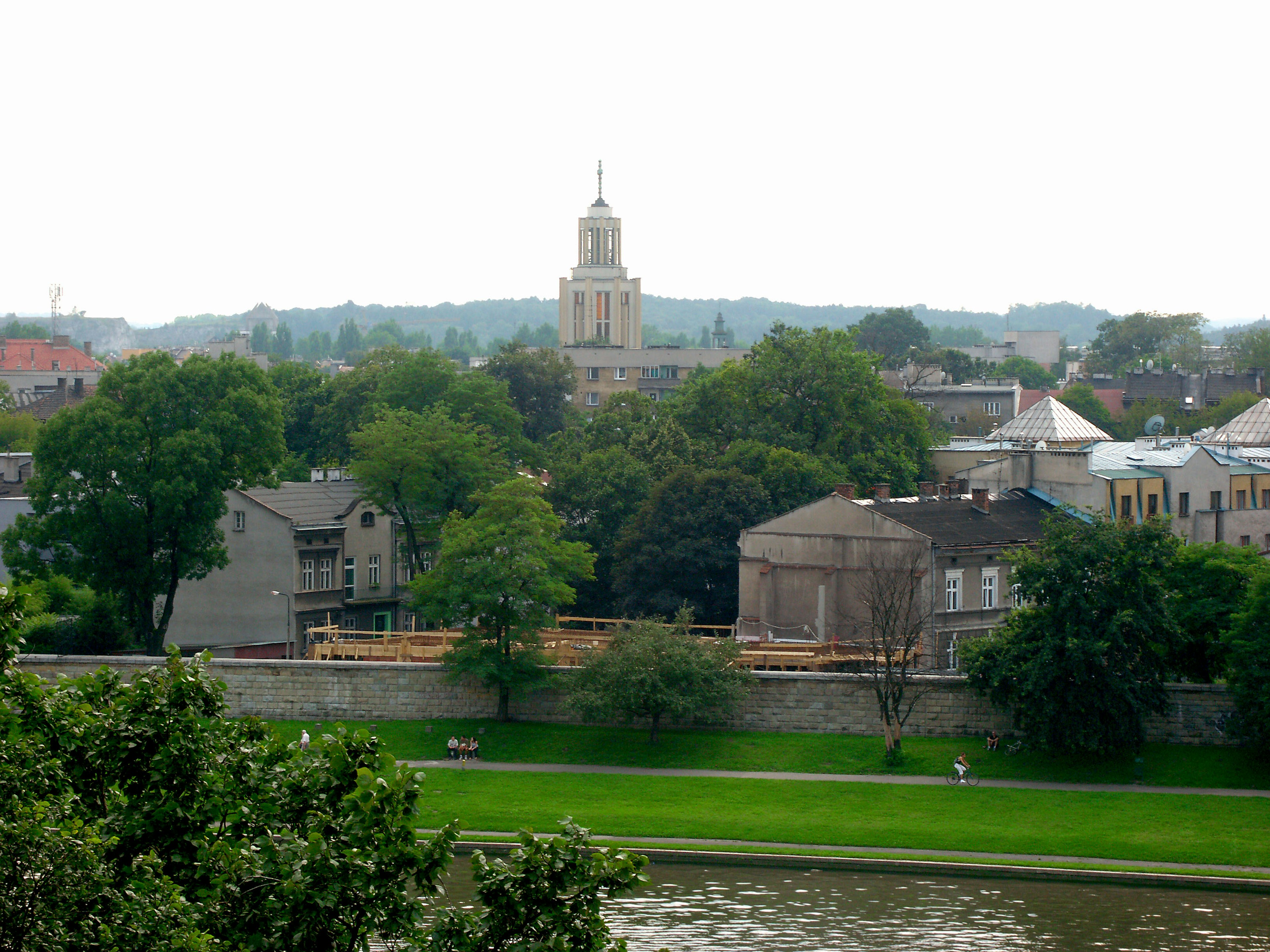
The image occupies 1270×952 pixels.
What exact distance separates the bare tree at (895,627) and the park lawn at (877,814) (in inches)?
138

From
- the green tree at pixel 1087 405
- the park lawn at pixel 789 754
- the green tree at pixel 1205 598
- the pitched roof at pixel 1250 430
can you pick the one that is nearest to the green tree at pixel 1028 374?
the green tree at pixel 1087 405

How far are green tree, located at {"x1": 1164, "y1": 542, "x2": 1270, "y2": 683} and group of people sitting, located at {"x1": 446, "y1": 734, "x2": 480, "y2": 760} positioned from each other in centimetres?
2064

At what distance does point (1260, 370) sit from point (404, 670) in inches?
4361

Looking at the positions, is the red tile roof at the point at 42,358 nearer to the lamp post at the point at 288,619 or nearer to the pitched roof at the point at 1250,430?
the lamp post at the point at 288,619

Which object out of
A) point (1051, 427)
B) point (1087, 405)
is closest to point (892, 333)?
point (1087, 405)

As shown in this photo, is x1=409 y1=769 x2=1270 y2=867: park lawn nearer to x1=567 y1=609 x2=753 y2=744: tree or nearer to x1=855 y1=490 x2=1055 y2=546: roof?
x1=567 y1=609 x2=753 y2=744: tree

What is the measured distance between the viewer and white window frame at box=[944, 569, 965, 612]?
52094 mm

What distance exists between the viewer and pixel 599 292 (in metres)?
171

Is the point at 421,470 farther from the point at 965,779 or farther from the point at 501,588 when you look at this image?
the point at 965,779

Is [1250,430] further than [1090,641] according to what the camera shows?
Yes

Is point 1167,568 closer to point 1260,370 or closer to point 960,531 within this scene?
point 960,531

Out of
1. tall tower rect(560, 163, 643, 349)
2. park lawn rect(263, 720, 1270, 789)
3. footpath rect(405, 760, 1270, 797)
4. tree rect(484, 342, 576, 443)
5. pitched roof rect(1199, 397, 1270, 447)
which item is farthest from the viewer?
tall tower rect(560, 163, 643, 349)

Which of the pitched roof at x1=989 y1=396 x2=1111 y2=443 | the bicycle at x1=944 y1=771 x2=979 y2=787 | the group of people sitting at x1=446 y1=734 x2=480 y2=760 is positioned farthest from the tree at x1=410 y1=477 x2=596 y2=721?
the pitched roof at x1=989 y1=396 x2=1111 y2=443

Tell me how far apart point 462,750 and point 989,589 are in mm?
19965
